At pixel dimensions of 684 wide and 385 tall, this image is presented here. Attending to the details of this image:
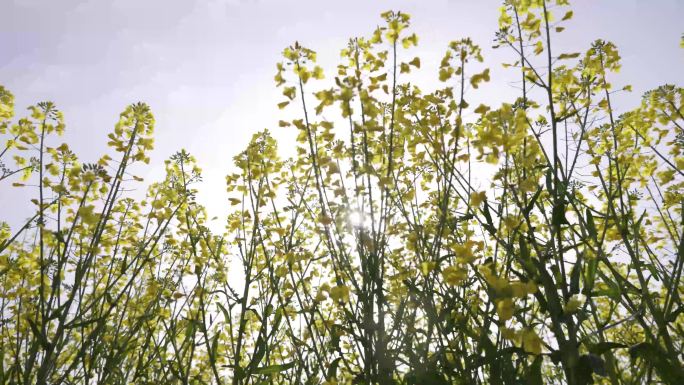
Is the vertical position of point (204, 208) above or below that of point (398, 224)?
above

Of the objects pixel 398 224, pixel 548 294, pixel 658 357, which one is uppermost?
pixel 398 224

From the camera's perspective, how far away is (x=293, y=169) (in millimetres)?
3115

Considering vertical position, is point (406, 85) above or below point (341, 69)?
above

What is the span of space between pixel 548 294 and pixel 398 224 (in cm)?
119

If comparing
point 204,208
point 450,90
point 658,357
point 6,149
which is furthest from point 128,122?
point 658,357

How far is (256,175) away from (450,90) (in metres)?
1.39

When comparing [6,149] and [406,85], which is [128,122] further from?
[406,85]

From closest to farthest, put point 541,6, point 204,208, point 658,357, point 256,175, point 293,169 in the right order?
1. point 658,357
2. point 541,6
3. point 256,175
4. point 293,169
5. point 204,208

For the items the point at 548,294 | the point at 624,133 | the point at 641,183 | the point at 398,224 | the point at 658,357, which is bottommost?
the point at 658,357

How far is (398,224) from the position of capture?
102 inches

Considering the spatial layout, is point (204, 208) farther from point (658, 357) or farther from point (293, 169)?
point (658, 357)

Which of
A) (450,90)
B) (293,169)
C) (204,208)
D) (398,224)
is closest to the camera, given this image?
(450,90)

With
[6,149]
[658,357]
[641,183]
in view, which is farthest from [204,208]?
[641,183]

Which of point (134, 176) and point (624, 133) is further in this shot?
point (624, 133)
